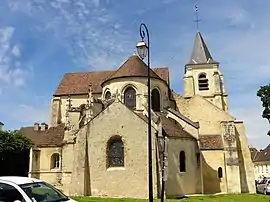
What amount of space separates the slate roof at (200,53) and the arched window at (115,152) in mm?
24604

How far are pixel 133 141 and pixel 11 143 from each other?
17964 millimetres

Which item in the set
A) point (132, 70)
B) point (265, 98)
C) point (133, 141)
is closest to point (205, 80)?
point (265, 98)

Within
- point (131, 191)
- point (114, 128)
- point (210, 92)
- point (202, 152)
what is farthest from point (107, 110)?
point (210, 92)

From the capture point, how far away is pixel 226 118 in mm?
34750

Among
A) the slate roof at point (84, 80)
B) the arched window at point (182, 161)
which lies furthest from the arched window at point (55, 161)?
the arched window at point (182, 161)

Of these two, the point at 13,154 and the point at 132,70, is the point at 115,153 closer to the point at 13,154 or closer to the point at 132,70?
the point at 132,70

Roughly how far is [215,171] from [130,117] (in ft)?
37.3

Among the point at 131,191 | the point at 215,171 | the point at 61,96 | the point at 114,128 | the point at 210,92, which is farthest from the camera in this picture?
the point at 210,92

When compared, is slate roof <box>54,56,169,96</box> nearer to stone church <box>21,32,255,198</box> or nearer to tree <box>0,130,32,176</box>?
stone church <box>21,32,255,198</box>

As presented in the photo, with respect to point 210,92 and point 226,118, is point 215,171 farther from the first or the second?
point 210,92

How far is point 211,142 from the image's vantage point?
3216 centimetres

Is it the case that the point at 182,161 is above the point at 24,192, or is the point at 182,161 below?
above

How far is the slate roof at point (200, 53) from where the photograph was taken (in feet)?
151

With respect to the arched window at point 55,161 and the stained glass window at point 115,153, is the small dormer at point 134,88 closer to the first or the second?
the stained glass window at point 115,153
